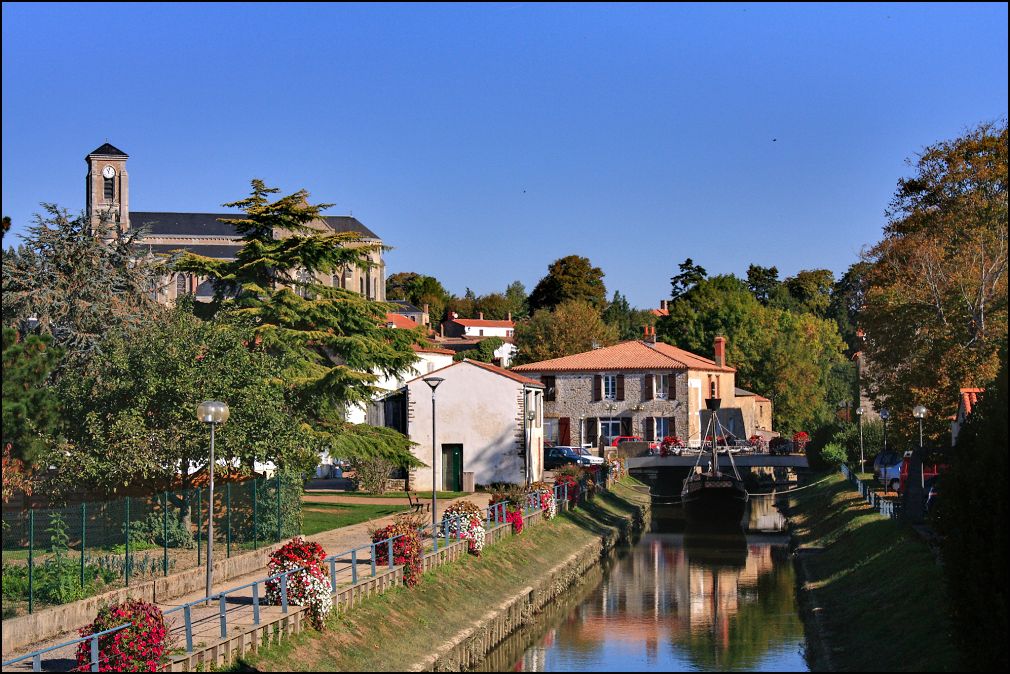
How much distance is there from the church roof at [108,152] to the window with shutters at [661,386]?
187ft

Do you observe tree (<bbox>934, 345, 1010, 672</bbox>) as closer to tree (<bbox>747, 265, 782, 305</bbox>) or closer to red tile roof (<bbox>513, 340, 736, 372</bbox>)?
red tile roof (<bbox>513, 340, 736, 372</bbox>)

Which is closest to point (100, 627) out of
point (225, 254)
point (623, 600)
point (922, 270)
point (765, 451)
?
point (623, 600)

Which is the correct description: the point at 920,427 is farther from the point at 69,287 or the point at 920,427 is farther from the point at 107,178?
the point at 107,178

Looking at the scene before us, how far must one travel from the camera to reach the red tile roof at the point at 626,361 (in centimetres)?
7012

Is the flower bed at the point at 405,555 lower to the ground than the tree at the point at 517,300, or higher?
lower

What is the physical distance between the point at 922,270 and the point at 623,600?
14683 millimetres

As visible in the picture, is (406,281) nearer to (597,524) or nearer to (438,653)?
(597,524)

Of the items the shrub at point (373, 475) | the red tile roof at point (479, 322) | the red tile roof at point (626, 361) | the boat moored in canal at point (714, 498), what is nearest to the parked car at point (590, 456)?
the boat moored in canal at point (714, 498)

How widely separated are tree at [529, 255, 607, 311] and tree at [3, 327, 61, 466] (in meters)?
92.4

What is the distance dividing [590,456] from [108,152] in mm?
60578

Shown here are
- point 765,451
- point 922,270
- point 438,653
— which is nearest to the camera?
point 438,653

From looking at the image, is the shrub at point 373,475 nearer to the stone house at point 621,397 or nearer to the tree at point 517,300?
the stone house at point 621,397

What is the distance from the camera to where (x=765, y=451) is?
227ft

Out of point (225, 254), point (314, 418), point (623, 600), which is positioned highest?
point (225, 254)
